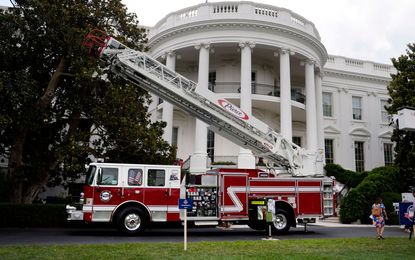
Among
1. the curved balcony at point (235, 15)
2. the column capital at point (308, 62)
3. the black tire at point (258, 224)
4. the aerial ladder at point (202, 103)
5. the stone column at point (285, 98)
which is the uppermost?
the curved balcony at point (235, 15)

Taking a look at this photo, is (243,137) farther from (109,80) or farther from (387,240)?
(109,80)

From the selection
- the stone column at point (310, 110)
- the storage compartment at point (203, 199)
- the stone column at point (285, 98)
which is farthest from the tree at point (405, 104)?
the storage compartment at point (203, 199)

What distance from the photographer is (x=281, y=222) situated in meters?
13.8

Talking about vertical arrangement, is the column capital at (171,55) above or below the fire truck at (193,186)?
above

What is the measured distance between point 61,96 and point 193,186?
8018 mm

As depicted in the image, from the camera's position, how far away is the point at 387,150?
33969mm

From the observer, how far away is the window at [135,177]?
514 inches

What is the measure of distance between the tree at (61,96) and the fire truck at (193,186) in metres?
3.06

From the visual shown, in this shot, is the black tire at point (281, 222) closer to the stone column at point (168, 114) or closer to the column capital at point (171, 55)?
the stone column at point (168, 114)

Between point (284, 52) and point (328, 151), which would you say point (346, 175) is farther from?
point (284, 52)

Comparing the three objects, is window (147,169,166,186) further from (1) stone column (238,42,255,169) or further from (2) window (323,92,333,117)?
(2) window (323,92,333,117)

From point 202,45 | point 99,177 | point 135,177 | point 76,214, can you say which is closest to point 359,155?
point 202,45

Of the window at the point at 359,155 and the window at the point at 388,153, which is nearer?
the window at the point at 359,155

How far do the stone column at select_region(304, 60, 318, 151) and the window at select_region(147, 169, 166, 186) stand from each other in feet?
44.2
